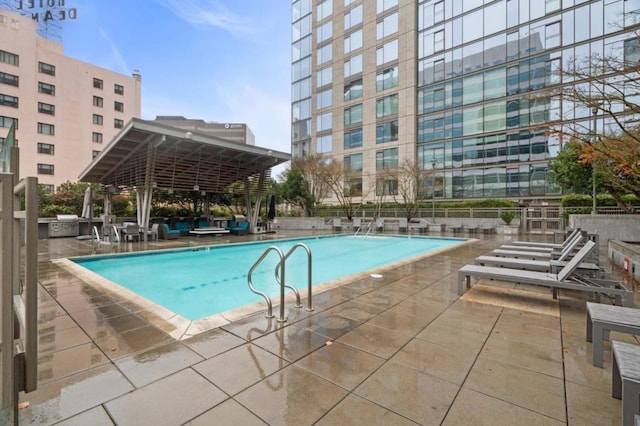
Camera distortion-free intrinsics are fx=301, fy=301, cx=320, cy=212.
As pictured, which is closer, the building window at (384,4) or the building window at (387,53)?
the building window at (387,53)

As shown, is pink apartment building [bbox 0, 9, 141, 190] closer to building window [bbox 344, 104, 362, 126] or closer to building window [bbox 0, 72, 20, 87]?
building window [bbox 0, 72, 20, 87]

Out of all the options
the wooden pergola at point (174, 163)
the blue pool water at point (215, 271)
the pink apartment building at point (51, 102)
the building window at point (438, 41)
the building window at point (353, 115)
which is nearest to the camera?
the blue pool water at point (215, 271)

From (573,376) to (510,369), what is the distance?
441 millimetres

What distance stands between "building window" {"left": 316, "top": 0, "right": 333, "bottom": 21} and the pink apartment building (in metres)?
25.6

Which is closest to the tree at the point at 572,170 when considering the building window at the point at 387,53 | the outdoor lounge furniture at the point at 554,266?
the outdoor lounge furniture at the point at 554,266

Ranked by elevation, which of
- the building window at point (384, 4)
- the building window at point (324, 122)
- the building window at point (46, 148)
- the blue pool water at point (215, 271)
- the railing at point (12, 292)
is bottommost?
the blue pool water at point (215, 271)

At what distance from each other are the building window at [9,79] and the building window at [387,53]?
3532cm

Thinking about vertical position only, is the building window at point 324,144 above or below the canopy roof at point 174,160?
above

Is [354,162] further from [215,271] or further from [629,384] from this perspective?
[629,384]

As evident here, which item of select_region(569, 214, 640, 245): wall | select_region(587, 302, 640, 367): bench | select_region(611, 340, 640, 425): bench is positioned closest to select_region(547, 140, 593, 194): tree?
select_region(569, 214, 640, 245): wall

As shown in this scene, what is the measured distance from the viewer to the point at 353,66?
31094mm

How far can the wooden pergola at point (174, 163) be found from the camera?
11.9 metres

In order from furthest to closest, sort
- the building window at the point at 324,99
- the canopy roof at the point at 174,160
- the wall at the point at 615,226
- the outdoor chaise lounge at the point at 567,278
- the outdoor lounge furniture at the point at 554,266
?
the building window at the point at 324,99 → the canopy roof at the point at 174,160 → the wall at the point at 615,226 → the outdoor lounge furniture at the point at 554,266 → the outdoor chaise lounge at the point at 567,278

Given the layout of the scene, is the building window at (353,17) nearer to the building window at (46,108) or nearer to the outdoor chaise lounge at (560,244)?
the outdoor chaise lounge at (560,244)
